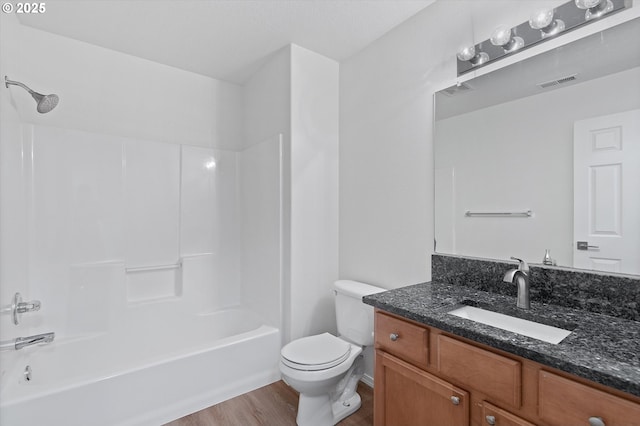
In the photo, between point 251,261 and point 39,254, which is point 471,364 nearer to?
point 251,261

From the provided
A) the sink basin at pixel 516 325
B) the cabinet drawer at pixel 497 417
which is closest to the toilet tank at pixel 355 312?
the sink basin at pixel 516 325

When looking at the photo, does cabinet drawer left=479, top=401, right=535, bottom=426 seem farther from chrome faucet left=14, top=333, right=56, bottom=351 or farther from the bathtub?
chrome faucet left=14, top=333, right=56, bottom=351

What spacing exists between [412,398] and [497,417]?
0.34 m

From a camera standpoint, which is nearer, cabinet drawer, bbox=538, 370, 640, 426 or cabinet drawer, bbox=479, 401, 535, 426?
cabinet drawer, bbox=538, 370, 640, 426

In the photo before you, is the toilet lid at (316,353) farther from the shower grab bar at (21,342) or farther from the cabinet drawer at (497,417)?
the shower grab bar at (21,342)

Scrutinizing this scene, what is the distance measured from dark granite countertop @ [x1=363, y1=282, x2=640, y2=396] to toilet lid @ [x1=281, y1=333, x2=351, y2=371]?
0.58 meters

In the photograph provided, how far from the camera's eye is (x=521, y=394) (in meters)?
0.92

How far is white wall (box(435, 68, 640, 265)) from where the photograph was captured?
4.20ft

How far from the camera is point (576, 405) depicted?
0.81 meters

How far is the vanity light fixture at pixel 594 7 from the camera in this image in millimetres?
1248

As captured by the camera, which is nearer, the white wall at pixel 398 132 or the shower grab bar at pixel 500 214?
the shower grab bar at pixel 500 214

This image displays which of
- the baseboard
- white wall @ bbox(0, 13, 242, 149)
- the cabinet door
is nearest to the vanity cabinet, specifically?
the cabinet door

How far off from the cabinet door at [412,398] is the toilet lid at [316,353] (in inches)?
16.3

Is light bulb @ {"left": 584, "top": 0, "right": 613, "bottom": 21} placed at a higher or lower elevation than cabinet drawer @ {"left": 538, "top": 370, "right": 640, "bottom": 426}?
higher
